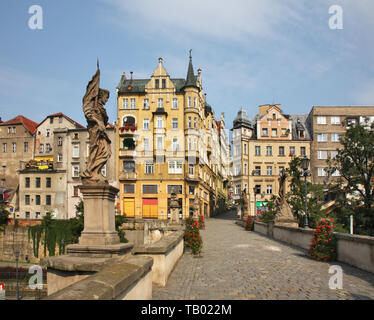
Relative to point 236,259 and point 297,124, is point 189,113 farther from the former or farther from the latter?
point 236,259

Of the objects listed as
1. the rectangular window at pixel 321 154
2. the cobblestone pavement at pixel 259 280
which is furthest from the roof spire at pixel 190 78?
the cobblestone pavement at pixel 259 280

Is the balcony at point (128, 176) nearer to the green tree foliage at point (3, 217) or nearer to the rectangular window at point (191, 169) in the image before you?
the rectangular window at point (191, 169)

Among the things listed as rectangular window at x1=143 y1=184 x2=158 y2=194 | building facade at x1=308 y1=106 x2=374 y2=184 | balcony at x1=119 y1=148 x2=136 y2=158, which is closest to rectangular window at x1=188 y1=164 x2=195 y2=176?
rectangular window at x1=143 y1=184 x2=158 y2=194

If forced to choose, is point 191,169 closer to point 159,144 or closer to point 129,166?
point 159,144

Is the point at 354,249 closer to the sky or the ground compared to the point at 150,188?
closer to the ground

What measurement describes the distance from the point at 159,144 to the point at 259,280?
4365 centimetres

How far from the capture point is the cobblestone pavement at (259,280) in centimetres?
738

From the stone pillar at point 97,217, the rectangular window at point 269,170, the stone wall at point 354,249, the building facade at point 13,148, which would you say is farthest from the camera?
the building facade at point 13,148

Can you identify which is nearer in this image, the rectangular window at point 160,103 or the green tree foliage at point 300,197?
the green tree foliage at point 300,197

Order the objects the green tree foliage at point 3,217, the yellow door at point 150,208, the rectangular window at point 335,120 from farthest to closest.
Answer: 1. the rectangular window at point 335,120
2. the yellow door at point 150,208
3. the green tree foliage at point 3,217

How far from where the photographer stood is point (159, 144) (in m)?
51.9

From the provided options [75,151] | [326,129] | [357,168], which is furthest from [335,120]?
[75,151]

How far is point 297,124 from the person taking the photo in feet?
196

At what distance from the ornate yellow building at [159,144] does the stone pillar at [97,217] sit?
139 feet
